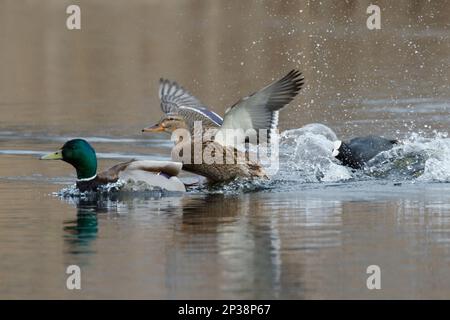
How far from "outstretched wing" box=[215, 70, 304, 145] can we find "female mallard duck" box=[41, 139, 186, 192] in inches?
32.7

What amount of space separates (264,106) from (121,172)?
1555mm

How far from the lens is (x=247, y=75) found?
22.2 meters

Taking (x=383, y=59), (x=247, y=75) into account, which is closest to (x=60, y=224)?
(x=247, y=75)

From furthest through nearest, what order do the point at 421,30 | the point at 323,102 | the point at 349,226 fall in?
the point at 421,30 < the point at 323,102 < the point at 349,226

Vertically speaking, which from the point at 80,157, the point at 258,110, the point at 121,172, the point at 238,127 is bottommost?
the point at 121,172

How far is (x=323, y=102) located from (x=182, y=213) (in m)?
8.14

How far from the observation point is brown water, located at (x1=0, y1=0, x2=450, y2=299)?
8547 mm

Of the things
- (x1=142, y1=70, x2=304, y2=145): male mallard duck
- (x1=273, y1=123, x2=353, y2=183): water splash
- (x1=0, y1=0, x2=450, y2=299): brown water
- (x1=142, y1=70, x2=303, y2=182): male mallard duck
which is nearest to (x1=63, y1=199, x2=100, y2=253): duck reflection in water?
(x1=0, y1=0, x2=450, y2=299): brown water

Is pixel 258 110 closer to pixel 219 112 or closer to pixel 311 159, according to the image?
pixel 311 159

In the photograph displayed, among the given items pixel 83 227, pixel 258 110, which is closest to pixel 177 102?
pixel 258 110

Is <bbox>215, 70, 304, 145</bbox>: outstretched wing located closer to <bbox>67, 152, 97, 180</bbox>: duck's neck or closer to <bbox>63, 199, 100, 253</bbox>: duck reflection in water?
<bbox>67, 152, 97, 180</bbox>: duck's neck

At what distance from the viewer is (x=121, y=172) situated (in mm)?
12367
